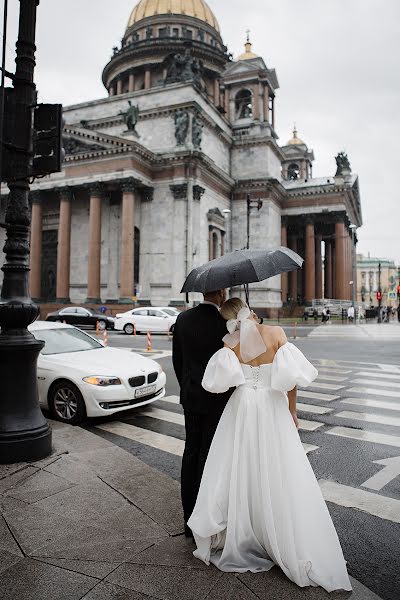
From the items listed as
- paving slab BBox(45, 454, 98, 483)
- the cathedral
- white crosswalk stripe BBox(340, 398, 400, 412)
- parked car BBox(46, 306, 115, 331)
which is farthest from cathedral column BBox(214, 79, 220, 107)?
paving slab BBox(45, 454, 98, 483)

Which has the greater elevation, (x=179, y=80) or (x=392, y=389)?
(x=179, y=80)

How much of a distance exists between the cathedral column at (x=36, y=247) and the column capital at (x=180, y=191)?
12.5m

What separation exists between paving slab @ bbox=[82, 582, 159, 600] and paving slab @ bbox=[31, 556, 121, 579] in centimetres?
13

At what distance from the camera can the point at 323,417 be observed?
25.2ft

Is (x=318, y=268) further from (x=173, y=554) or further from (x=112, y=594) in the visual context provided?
(x=112, y=594)

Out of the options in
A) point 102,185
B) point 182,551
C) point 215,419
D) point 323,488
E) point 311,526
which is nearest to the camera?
point 311,526

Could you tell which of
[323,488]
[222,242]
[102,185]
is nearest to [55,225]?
[102,185]

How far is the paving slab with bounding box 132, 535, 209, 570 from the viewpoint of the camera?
3.11 metres

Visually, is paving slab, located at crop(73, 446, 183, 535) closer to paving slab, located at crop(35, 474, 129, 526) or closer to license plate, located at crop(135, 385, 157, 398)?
paving slab, located at crop(35, 474, 129, 526)

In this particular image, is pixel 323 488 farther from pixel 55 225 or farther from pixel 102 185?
pixel 55 225

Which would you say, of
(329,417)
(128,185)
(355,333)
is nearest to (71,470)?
(329,417)

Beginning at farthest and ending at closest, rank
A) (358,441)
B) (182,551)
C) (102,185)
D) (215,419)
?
1. (102,185)
2. (358,441)
3. (215,419)
4. (182,551)

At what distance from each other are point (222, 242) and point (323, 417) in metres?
37.2

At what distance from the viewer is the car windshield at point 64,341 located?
8.41 meters
